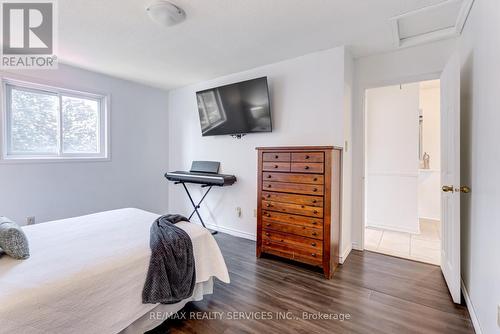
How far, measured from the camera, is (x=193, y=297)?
1.86 meters

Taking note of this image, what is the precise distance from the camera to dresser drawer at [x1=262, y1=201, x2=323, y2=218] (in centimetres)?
242

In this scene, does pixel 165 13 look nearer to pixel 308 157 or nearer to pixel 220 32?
pixel 220 32

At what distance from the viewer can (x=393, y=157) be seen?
12.8 feet

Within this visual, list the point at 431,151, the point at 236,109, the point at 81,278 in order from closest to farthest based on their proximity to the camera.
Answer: the point at 81,278 < the point at 236,109 < the point at 431,151

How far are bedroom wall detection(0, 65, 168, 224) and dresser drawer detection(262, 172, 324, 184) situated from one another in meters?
2.46

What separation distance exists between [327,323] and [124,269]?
143 cm

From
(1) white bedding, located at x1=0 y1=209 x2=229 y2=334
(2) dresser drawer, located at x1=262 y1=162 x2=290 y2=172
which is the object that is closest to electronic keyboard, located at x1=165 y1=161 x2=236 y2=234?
(2) dresser drawer, located at x1=262 y1=162 x2=290 y2=172

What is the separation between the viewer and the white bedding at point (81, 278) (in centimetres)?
108

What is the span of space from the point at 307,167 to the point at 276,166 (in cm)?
36

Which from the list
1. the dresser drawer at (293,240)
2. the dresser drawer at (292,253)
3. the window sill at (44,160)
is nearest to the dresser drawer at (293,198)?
the dresser drawer at (293,240)

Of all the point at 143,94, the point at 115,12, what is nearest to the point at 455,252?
the point at 115,12

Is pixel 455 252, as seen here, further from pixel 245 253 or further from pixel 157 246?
pixel 157 246

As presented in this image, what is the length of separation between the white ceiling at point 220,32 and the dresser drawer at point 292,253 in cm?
221

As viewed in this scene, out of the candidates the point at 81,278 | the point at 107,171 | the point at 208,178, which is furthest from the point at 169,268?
the point at 107,171
